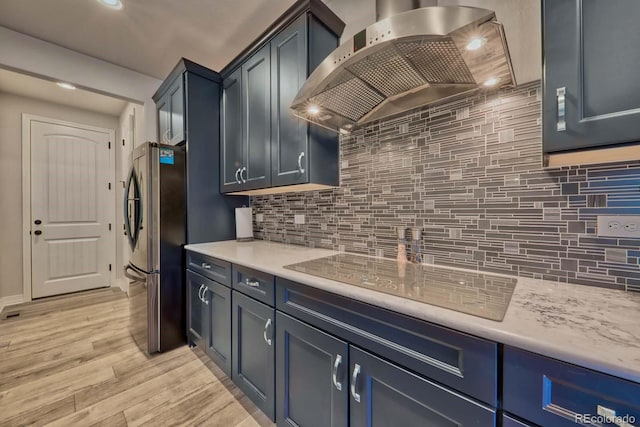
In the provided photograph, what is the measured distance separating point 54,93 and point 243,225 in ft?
10.4

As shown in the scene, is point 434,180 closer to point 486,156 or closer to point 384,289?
point 486,156

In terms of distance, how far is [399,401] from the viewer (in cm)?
79

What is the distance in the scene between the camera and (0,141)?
9.87 feet

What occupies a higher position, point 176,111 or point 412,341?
point 176,111

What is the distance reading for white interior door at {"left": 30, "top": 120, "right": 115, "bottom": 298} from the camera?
325 cm

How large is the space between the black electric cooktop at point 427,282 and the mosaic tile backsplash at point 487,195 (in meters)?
0.16

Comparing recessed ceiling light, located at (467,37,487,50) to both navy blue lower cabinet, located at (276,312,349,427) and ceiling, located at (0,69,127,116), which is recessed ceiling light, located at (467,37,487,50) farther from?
ceiling, located at (0,69,127,116)

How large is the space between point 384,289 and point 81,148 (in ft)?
15.3

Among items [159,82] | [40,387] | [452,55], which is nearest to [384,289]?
[452,55]

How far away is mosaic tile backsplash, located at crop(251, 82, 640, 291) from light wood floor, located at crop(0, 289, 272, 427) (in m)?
1.29

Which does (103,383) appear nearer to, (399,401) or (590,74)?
(399,401)

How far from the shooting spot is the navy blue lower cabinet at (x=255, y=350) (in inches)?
49.2

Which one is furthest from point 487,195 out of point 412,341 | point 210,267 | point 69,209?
point 69,209

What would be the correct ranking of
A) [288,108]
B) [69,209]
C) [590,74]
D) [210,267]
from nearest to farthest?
1. [590,74]
2. [288,108]
3. [210,267]
4. [69,209]
